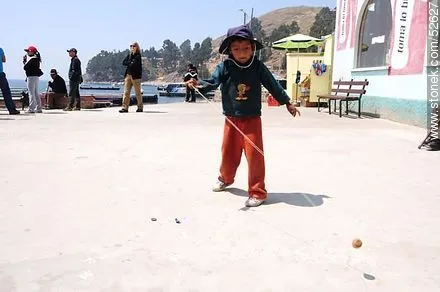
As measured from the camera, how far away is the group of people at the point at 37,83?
36.2ft

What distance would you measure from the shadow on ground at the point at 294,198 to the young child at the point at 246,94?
0.59 ft

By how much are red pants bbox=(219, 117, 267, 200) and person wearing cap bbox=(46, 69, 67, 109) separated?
11022 mm

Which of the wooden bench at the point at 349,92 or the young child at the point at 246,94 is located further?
the wooden bench at the point at 349,92

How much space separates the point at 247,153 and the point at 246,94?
0.52 m

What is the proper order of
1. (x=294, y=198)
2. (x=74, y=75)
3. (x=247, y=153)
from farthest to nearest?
(x=74, y=75) < (x=294, y=198) < (x=247, y=153)

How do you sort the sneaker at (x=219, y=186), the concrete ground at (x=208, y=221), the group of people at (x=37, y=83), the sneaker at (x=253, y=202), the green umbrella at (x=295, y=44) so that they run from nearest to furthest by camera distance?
the concrete ground at (x=208, y=221), the sneaker at (x=253, y=202), the sneaker at (x=219, y=186), the group of people at (x=37, y=83), the green umbrella at (x=295, y=44)

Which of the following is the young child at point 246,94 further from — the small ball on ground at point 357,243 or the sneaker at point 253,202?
the small ball on ground at point 357,243

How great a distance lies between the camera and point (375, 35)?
12039mm

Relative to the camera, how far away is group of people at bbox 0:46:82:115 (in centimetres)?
1102

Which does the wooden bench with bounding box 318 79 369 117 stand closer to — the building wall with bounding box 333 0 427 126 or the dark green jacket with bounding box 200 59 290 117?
the building wall with bounding box 333 0 427 126

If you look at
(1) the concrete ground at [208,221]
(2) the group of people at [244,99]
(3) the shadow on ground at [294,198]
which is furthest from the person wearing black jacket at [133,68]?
(3) the shadow on ground at [294,198]

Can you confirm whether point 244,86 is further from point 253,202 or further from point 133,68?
point 133,68

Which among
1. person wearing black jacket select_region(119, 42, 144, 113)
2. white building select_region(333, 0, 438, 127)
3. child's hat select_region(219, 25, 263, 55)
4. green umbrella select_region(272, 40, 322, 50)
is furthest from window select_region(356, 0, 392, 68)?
green umbrella select_region(272, 40, 322, 50)

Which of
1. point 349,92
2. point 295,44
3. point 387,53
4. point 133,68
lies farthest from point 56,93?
point 295,44
